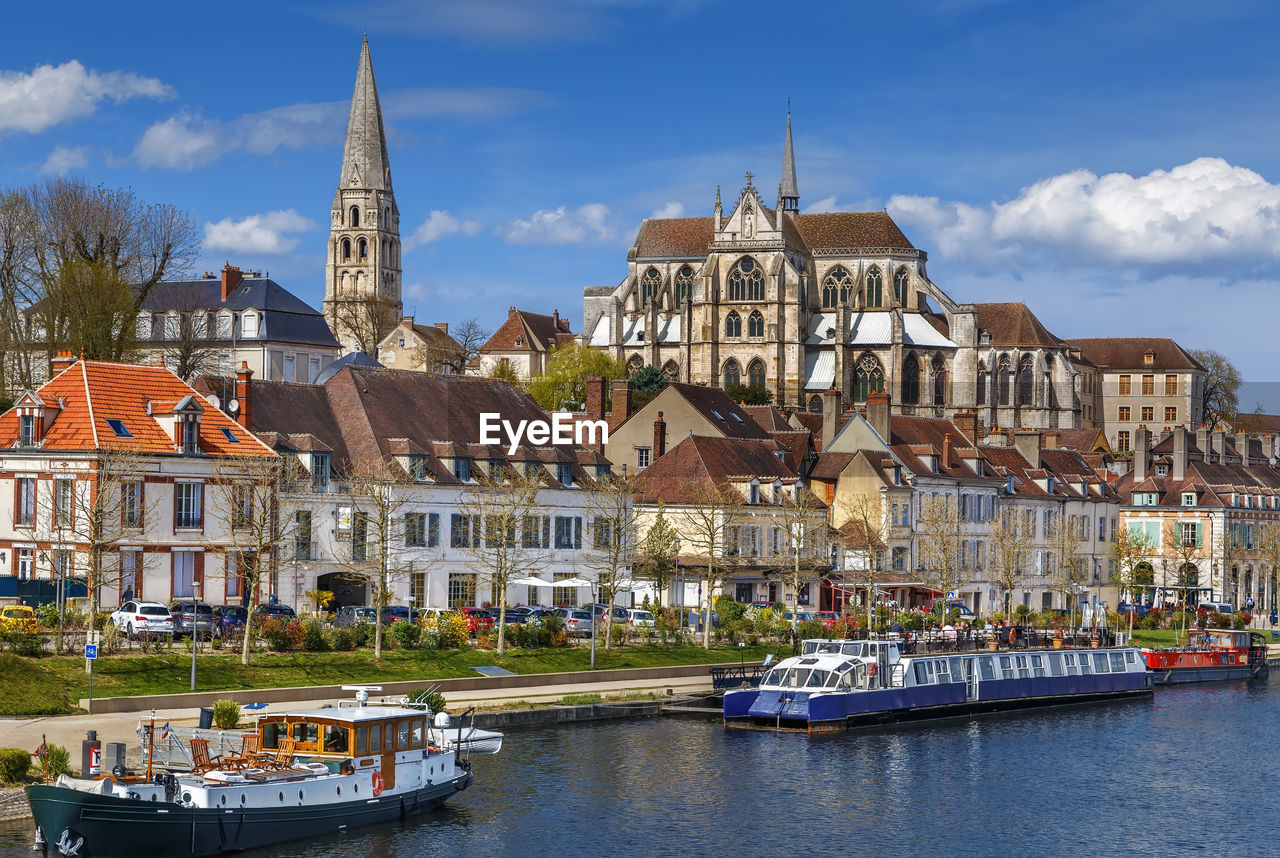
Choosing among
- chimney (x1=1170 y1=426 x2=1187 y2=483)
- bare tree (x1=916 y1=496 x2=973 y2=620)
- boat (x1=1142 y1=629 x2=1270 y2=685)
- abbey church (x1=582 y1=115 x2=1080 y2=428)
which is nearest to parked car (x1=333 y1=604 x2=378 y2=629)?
bare tree (x1=916 y1=496 x2=973 y2=620)

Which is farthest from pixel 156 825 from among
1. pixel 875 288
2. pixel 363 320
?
pixel 363 320

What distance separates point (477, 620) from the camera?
59188mm

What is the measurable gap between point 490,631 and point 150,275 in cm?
4062

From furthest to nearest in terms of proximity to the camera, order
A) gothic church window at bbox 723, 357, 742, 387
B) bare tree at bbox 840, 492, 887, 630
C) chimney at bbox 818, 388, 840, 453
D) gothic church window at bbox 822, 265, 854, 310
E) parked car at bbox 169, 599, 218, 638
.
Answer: gothic church window at bbox 822, 265, 854, 310
gothic church window at bbox 723, 357, 742, 387
chimney at bbox 818, 388, 840, 453
bare tree at bbox 840, 492, 887, 630
parked car at bbox 169, 599, 218, 638

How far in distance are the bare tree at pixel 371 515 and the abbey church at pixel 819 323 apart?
A: 284ft

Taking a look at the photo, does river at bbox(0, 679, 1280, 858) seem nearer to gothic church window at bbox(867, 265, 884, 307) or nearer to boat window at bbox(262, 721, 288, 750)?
boat window at bbox(262, 721, 288, 750)

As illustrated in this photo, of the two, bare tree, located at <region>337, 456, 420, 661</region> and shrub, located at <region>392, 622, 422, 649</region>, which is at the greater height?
bare tree, located at <region>337, 456, 420, 661</region>

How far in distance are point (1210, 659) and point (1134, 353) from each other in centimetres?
10924

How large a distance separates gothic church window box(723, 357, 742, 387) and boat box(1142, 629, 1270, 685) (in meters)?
76.5

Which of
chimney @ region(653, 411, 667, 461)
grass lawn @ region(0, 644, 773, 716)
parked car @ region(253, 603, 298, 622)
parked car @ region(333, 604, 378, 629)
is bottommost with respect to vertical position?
grass lawn @ region(0, 644, 773, 716)

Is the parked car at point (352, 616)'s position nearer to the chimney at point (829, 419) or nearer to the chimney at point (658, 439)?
the chimney at point (658, 439)

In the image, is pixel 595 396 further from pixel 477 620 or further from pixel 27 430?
pixel 27 430

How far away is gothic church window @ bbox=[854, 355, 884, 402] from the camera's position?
152 m

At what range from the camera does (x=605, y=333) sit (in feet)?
529
